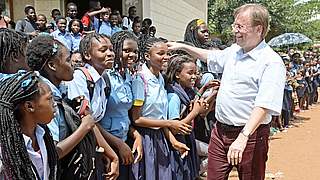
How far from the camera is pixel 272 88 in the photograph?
3.19 metres

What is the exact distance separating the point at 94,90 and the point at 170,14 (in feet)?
36.3

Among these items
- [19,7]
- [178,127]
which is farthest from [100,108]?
[19,7]

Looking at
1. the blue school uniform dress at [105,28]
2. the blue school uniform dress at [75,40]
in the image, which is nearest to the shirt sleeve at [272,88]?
the blue school uniform dress at [75,40]

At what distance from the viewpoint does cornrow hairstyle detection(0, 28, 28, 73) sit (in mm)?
2684

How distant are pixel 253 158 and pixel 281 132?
7386 millimetres

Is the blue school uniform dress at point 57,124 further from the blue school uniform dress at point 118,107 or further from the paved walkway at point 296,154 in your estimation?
the paved walkway at point 296,154

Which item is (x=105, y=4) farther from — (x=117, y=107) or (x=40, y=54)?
(x=40, y=54)

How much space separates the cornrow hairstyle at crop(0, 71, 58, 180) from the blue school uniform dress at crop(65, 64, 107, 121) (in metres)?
0.61

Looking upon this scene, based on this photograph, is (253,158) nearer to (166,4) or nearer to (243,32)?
(243,32)

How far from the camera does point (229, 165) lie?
3545 mm

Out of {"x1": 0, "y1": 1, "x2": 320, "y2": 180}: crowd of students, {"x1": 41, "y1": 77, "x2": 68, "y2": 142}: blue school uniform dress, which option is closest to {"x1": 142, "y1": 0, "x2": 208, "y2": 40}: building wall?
{"x1": 0, "y1": 1, "x2": 320, "y2": 180}: crowd of students

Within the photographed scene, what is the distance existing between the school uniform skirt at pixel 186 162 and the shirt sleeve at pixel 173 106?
21 cm

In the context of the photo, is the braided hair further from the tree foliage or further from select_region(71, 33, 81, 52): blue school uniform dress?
the tree foliage

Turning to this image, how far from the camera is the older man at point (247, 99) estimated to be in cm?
318
